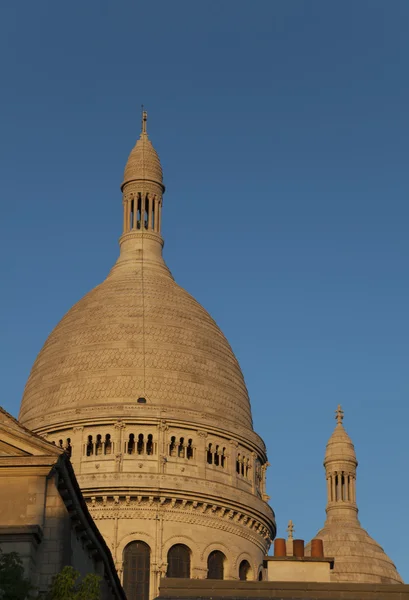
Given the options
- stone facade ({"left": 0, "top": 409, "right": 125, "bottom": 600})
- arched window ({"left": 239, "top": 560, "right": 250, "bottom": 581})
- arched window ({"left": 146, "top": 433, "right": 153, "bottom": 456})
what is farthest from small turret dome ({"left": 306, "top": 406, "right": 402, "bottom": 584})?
stone facade ({"left": 0, "top": 409, "right": 125, "bottom": 600})

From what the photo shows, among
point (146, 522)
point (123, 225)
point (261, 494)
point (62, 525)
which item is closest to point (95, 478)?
point (146, 522)

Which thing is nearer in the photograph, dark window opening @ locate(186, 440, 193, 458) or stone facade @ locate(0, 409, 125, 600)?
stone facade @ locate(0, 409, 125, 600)

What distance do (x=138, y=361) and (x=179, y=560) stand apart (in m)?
10.8

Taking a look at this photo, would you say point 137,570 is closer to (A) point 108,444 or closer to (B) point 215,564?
(B) point 215,564

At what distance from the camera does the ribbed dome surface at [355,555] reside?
318ft

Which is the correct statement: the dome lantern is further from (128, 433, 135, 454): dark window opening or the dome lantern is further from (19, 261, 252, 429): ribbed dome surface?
(128, 433, 135, 454): dark window opening

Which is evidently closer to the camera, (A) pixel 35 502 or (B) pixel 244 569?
(A) pixel 35 502

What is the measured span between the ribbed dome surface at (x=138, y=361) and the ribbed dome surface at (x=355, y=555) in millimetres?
11269

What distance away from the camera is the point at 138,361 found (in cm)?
8944

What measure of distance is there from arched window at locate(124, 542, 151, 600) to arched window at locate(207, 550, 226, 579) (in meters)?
3.06

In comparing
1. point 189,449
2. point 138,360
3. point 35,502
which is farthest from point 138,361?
point 35,502

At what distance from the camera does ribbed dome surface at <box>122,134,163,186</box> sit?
99.2 metres

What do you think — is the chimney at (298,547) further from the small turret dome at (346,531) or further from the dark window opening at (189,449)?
the small turret dome at (346,531)

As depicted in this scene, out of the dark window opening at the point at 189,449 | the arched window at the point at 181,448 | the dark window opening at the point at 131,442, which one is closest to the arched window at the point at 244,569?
the dark window opening at the point at 189,449
